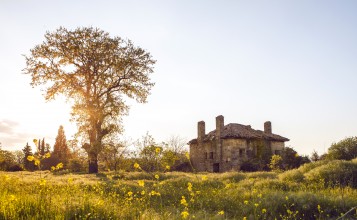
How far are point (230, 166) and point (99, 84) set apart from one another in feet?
60.8

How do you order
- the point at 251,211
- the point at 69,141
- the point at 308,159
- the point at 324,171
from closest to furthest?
the point at 251,211 < the point at 324,171 < the point at 69,141 < the point at 308,159

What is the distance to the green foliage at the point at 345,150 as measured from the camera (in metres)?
32.7

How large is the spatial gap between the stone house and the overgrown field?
1854cm

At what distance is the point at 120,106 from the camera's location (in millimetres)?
31984

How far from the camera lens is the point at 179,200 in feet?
42.2

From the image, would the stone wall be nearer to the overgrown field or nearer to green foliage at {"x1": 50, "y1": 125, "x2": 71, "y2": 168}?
the overgrown field

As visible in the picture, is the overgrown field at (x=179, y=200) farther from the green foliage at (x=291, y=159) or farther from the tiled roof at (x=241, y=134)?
the tiled roof at (x=241, y=134)

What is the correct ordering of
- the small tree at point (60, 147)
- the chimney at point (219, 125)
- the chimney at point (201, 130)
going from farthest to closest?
the small tree at point (60, 147) → the chimney at point (201, 130) → the chimney at point (219, 125)

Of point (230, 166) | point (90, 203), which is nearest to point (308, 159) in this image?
point (230, 166)

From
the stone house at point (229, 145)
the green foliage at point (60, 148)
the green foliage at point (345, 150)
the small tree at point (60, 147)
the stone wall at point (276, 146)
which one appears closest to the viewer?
the green foliage at point (345, 150)

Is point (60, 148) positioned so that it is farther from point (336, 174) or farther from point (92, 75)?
point (336, 174)

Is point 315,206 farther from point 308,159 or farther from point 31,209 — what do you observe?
point 308,159

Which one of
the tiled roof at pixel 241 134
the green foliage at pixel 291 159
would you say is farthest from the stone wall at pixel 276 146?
the green foliage at pixel 291 159

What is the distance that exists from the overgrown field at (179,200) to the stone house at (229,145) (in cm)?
1854
